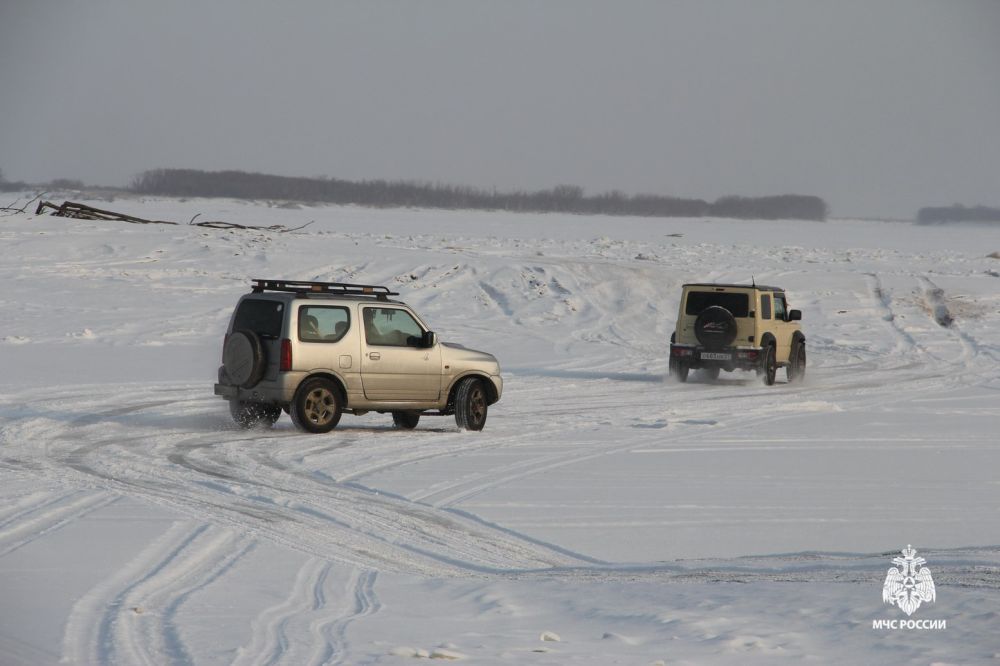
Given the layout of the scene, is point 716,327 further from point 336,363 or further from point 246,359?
point 246,359

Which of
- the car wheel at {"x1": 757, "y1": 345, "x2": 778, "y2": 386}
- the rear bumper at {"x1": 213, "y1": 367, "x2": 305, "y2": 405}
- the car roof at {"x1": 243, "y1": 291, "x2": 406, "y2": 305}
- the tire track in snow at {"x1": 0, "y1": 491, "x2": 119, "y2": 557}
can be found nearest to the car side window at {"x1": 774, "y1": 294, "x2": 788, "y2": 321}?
the car wheel at {"x1": 757, "y1": 345, "x2": 778, "y2": 386}

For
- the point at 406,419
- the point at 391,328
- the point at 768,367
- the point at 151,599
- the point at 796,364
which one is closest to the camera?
the point at 151,599

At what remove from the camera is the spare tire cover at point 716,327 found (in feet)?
78.9

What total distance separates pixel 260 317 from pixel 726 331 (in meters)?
11.4

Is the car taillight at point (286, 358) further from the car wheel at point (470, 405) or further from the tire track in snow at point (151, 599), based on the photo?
the tire track in snow at point (151, 599)

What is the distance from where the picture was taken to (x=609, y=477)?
1221 cm

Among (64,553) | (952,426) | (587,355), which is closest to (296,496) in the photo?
(64,553)

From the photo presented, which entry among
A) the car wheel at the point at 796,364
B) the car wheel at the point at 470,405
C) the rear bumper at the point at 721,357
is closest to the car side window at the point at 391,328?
the car wheel at the point at 470,405

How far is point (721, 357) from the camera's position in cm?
2412

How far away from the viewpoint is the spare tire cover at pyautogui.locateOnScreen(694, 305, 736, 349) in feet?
78.9

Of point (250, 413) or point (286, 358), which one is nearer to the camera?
point (286, 358)

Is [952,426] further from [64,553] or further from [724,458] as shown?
[64,553]

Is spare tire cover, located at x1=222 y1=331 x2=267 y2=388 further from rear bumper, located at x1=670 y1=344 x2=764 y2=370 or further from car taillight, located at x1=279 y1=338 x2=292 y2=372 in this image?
rear bumper, located at x1=670 y1=344 x2=764 y2=370

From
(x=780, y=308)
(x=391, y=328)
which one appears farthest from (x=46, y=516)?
(x=780, y=308)
